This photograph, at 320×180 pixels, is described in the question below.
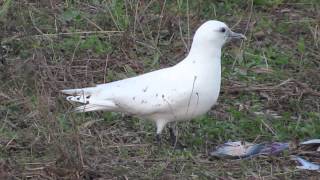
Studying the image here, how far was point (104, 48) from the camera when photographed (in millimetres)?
7918

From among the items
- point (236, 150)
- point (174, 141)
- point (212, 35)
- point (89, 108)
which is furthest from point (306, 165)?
point (89, 108)

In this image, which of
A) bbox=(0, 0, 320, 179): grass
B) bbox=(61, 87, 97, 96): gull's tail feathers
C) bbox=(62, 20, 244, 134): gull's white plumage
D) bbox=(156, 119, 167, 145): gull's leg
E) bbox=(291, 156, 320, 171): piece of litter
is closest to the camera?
bbox=(0, 0, 320, 179): grass

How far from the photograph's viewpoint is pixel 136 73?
752 cm

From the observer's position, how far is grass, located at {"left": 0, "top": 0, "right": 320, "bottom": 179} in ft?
18.9

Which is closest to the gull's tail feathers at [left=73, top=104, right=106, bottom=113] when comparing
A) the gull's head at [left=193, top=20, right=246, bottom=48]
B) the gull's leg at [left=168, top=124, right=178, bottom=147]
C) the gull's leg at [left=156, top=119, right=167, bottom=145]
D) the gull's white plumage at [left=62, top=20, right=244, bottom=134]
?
the gull's white plumage at [left=62, top=20, right=244, bottom=134]

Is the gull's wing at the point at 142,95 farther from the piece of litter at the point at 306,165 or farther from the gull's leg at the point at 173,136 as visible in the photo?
the piece of litter at the point at 306,165

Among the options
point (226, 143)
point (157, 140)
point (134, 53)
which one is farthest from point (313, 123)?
point (134, 53)

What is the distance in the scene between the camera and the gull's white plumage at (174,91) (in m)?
6.05

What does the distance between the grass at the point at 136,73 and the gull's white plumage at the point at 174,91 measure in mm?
213

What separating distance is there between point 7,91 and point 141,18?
1.69 meters

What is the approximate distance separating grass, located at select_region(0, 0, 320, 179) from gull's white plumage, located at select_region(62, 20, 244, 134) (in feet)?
0.70

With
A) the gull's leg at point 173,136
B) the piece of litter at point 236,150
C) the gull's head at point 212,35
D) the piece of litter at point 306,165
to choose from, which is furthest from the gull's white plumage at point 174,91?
the piece of litter at point 306,165

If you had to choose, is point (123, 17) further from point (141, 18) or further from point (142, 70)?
point (142, 70)

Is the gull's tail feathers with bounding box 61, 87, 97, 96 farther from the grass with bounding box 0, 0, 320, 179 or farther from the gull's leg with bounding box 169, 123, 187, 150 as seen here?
the gull's leg with bounding box 169, 123, 187, 150
